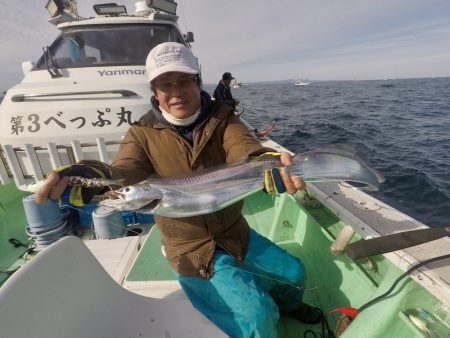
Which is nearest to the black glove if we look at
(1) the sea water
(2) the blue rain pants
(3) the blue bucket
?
(2) the blue rain pants

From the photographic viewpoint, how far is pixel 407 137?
568 inches

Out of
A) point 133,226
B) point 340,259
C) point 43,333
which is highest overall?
point 43,333

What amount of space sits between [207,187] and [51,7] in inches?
261

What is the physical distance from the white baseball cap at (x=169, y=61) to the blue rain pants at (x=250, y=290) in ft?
6.05

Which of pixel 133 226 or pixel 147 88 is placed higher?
pixel 147 88

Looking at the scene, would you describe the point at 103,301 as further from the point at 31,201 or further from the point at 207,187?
the point at 31,201

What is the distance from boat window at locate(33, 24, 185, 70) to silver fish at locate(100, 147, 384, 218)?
191 inches

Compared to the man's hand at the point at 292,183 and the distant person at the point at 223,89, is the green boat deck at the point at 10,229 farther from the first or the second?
the distant person at the point at 223,89

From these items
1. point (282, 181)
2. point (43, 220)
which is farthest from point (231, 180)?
point (43, 220)

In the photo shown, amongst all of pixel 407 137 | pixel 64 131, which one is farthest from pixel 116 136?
pixel 407 137

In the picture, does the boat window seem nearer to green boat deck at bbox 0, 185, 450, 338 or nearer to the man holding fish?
green boat deck at bbox 0, 185, 450, 338

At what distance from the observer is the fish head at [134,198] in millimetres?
2156

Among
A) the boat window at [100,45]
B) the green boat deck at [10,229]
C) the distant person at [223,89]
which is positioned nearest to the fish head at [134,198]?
the green boat deck at [10,229]

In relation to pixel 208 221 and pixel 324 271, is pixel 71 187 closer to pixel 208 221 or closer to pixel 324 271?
pixel 208 221
